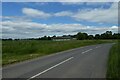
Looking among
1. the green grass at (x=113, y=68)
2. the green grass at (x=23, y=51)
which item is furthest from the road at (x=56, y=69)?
the green grass at (x=23, y=51)

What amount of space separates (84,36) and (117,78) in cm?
14244

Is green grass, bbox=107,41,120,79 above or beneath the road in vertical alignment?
above

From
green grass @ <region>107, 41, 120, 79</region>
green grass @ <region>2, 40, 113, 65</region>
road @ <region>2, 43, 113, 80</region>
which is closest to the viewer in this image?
green grass @ <region>107, 41, 120, 79</region>

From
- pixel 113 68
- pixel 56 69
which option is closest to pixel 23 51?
pixel 56 69

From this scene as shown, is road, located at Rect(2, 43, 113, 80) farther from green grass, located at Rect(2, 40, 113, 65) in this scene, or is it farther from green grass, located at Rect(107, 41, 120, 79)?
green grass, located at Rect(2, 40, 113, 65)

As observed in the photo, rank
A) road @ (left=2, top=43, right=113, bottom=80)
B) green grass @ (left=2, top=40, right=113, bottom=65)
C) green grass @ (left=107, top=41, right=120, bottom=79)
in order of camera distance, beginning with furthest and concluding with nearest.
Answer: green grass @ (left=2, top=40, right=113, bottom=65)
road @ (left=2, top=43, right=113, bottom=80)
green grass @ (left=107, top=41, right=120, bottom=79)

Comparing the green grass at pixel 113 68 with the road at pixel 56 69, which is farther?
the road at pixel 56 69

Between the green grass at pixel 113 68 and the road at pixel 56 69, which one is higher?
the green grass at pixel 113 68

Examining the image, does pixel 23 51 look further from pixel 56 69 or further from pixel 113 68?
pixel 113 68

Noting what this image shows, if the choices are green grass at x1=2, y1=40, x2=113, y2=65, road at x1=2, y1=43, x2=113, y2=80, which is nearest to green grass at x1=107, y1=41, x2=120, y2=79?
road at x1=2, y1=43, x2=113, y2=80

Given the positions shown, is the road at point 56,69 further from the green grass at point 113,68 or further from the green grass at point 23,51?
the green grass at point 23,51

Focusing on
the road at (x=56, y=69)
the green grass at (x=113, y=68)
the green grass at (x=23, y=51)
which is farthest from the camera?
the green grass at (x=23, y=51)

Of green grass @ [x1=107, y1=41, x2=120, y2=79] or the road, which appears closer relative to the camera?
green grass @ [x1=107, y1=41, x2=120, y2=79]

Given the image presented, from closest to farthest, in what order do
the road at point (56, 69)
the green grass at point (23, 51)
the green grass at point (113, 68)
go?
the green grass at point (113, 68) < the road at point (56, 69) < the green grass at point (23, 51)
